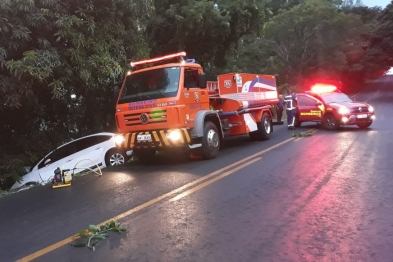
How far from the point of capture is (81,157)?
1159 centimetres

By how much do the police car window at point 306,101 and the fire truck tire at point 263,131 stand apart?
2965mm

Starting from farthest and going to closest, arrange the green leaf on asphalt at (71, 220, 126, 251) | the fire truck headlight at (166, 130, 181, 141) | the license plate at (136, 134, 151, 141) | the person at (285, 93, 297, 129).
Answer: the person at (285, 93, 297, 129) → the license plate at (136, 134, 151, 141) → the fire truck headlight at (166, 130, 181, 141) → the green leaf on asphalt at (71, 220, 126, 251)

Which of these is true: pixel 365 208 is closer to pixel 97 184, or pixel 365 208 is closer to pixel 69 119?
pixel 97 184

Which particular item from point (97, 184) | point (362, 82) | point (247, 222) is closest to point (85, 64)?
point (97, 184)

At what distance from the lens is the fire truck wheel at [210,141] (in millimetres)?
9953

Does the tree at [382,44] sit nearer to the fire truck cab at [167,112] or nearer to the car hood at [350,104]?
the car hood at [350,104]

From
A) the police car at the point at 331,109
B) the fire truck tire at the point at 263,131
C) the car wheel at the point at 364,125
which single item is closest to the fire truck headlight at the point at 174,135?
the fire truck tire at the point at 263,131

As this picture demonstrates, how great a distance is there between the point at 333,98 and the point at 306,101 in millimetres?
1066

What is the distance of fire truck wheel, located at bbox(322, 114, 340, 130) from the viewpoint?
14.9 m

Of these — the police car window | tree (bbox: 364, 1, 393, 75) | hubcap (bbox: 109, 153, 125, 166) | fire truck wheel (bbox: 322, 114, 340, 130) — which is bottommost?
hubcap (bbox: 109, 153, 125, 166)

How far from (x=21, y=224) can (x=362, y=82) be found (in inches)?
2383

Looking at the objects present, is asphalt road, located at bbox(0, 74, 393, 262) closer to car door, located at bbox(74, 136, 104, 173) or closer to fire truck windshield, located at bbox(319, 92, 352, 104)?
car door, located at bbox(74, 136, 104, 173)

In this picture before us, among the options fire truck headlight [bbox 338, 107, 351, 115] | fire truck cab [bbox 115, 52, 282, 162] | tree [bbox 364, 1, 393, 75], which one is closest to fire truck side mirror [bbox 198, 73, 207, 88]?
fire truck cab [bbox 115, 52, 282, 162]

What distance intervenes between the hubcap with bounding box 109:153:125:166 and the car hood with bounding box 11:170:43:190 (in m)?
1.95
